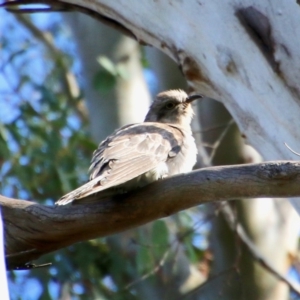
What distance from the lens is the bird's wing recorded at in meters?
3.48

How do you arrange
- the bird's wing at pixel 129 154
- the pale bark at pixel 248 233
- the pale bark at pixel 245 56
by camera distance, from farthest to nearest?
the pale bark at pixel 248 233, the pale bark at pixel 245 56, the bird's wing at pixel 129 154

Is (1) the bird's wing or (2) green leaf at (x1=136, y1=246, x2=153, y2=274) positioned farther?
(2) green leaf at (x1=136, y1=246, x2=153, y2=274)

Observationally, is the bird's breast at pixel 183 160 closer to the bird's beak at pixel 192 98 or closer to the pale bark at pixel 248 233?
the bird's beak at pixel 192 98

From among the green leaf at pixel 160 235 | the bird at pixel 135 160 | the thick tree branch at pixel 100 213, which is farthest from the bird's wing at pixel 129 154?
the green leaf at pixel 160 235

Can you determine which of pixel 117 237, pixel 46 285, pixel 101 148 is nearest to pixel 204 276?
pixel 117 237

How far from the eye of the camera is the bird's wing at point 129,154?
3.48 metres

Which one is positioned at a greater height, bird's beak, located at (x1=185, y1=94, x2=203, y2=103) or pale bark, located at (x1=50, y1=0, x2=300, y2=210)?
→ bird's beak, located at (x1=185, y1=94, x2=203, y2=103)

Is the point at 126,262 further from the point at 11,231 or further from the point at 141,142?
the point at 11,231

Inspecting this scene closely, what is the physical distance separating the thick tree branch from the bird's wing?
10 centimetres

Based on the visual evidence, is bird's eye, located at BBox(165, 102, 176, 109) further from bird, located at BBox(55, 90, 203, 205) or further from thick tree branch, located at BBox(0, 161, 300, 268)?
thick tree branch, located at BBox(0, 161, 300, 268)

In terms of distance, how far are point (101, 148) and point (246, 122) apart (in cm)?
90

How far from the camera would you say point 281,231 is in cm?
682

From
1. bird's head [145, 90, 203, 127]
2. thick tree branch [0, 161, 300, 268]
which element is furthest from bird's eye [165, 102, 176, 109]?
thick tree branch [0, 161, 300, 268]

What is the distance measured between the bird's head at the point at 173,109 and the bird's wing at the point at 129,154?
572mm
